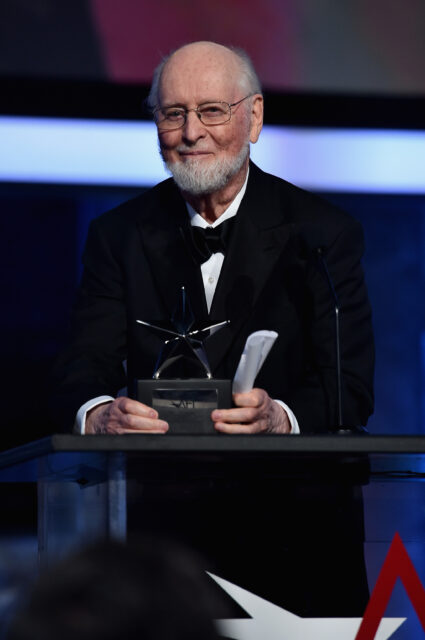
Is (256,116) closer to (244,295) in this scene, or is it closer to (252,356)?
(244,295)

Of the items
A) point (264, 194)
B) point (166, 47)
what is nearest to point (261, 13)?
point (166, 47)

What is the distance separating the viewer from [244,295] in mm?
2539

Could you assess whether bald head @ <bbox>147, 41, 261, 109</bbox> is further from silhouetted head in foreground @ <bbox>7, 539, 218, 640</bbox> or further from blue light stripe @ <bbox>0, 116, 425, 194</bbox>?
silhouetted head in foreground @ <bbox>7, 539, 218, 640</bbox>

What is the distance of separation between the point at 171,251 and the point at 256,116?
0.44 metres

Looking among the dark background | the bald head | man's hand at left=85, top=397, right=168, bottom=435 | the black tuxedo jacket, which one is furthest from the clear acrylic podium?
the dark background

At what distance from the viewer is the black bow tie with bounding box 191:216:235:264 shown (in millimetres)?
2609

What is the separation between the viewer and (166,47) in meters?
3.95

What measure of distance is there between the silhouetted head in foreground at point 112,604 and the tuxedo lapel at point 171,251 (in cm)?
184

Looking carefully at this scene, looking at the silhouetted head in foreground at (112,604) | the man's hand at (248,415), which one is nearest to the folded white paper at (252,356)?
the man's hand at (248,415)

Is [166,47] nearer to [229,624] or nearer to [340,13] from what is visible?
[340,13]

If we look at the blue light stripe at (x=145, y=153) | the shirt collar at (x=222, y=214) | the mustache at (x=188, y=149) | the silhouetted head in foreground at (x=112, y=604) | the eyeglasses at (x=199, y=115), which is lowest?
the silhouetted head in foreground at (x=112, y=604)

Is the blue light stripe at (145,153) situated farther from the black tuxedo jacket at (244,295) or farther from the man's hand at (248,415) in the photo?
the man's hand at (248,415)

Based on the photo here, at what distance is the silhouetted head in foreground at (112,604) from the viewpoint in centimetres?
64

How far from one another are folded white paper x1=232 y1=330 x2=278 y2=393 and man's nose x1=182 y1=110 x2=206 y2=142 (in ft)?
Answer: 2.75
